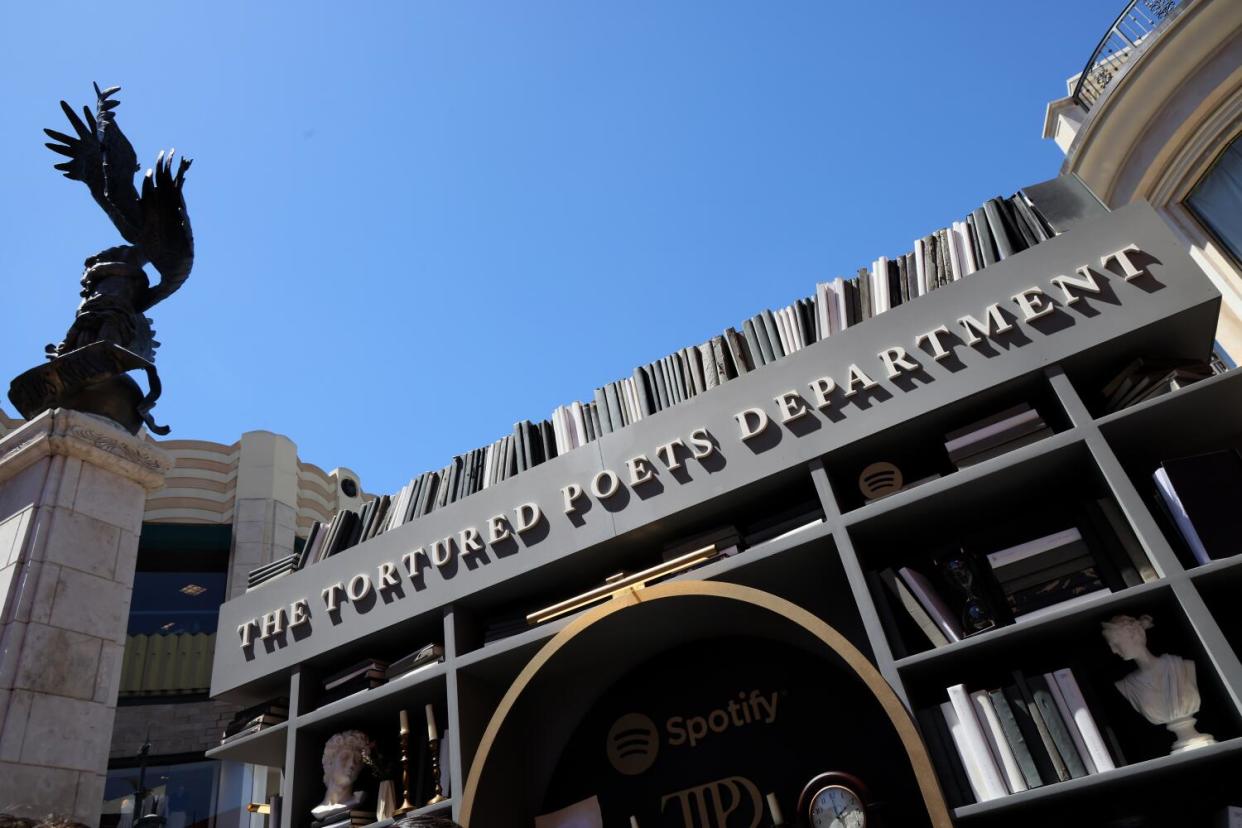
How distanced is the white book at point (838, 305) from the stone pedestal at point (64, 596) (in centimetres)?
284

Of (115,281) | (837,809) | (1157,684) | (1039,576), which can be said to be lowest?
(837,809)

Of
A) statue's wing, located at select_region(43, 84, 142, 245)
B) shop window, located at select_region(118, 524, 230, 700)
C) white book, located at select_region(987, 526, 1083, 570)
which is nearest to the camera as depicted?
white book, located at select_region(987, 526, 1083, 570)

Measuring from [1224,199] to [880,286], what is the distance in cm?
303

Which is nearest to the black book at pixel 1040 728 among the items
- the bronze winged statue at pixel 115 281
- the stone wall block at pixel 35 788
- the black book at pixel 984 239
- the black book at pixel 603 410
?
the black book at pixel 984 239

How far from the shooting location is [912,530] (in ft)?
6.96

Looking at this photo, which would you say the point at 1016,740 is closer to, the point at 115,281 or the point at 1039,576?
the point at 1039,576

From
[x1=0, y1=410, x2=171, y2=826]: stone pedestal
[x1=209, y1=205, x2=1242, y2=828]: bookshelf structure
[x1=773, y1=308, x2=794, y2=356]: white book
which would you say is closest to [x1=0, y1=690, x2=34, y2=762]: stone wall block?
[x1=0, y1=410, x2=171, y2=826]: stone pedestal

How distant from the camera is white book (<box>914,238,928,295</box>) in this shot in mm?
2352

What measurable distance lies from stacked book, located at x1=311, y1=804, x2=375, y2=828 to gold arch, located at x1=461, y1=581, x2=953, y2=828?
1.59 ft

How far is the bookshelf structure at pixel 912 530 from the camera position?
5.63 feet

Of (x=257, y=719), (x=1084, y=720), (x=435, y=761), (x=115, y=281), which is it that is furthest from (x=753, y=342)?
(x=115, y=281)

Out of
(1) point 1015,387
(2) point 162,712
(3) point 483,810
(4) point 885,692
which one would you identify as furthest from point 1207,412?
(2) point 162,712

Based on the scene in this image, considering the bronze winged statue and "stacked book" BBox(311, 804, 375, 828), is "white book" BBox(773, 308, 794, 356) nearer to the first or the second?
"stacked book" BBox(311, 804, 375, 828)

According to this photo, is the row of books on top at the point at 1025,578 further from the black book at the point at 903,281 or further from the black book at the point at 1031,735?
the black book at the point at 903,281
